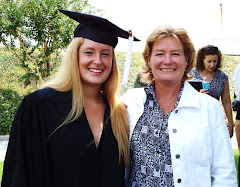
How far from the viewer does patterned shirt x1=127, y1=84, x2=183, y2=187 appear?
189cm

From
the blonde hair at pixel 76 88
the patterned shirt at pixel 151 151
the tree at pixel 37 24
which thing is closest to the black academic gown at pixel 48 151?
the blonde hair at pixel 76 88

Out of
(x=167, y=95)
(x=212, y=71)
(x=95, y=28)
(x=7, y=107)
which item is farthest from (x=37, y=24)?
(x=167, y=95)

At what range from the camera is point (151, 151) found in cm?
193

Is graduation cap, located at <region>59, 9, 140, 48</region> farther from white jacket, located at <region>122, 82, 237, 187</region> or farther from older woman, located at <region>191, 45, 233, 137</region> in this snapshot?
older woman, located at <region>191, 45, 233, 137</region>

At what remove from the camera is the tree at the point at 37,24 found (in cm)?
652

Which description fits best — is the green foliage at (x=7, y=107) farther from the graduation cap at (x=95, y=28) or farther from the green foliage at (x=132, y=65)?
the graduation cap at (x=95, y=28)

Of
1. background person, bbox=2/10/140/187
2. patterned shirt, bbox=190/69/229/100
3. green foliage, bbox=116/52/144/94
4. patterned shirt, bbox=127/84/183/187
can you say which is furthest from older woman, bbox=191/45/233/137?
green foliage, bbox=116/52/144/94

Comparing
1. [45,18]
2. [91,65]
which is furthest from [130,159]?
[45,18]

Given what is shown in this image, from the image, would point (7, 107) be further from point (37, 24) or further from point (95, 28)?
point (95, 28)

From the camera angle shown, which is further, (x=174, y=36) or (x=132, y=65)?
(x=132, y=65)

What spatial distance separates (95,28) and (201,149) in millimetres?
1213

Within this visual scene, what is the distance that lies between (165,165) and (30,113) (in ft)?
3.35

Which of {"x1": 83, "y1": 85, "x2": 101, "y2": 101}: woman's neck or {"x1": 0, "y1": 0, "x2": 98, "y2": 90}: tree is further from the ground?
{"x1": 0, "y1": 0, "x2": 98, "y2": 90}: tree

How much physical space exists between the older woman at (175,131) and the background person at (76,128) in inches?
7.2
